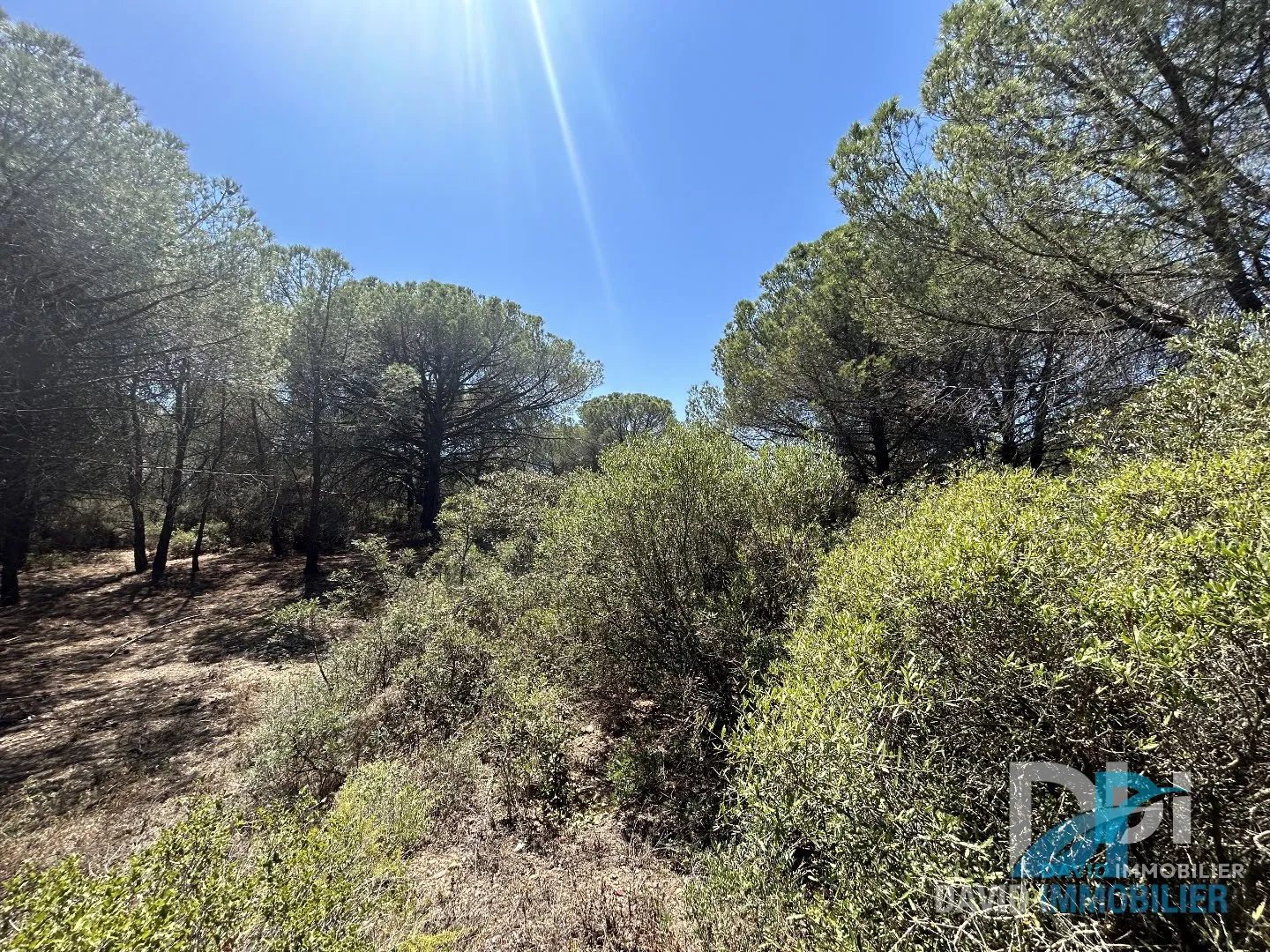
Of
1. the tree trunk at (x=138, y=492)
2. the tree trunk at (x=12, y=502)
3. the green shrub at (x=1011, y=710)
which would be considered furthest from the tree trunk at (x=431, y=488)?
the green shrub at (x=1011, y=710)

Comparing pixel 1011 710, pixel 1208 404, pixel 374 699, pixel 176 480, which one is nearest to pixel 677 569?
pixel 1011 710

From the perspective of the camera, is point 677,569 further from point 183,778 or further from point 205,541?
point 205,541

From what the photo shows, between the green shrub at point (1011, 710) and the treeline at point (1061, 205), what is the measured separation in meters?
4.25

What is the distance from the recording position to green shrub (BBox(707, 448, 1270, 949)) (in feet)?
4.52

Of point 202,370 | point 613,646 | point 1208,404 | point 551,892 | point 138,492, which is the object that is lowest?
point 551,892

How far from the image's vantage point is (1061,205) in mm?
4980

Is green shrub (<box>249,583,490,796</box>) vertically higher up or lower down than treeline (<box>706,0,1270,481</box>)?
lower down

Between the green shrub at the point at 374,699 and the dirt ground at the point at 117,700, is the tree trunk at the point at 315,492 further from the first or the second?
the green shrub at the point at 374,699

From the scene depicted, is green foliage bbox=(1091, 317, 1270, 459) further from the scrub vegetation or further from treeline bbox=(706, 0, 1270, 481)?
treeline bbox=(706, 0, 1270, 481)

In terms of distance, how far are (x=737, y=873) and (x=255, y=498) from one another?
19.0m

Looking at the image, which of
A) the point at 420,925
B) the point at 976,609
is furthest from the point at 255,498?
the point at 976,609

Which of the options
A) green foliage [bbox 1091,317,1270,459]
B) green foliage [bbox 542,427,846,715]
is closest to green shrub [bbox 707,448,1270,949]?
green foliage [bbox 1091,317,1270,459]

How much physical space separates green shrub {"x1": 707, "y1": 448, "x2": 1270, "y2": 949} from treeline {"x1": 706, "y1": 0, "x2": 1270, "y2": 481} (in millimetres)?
4255

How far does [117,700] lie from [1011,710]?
10.2 m
